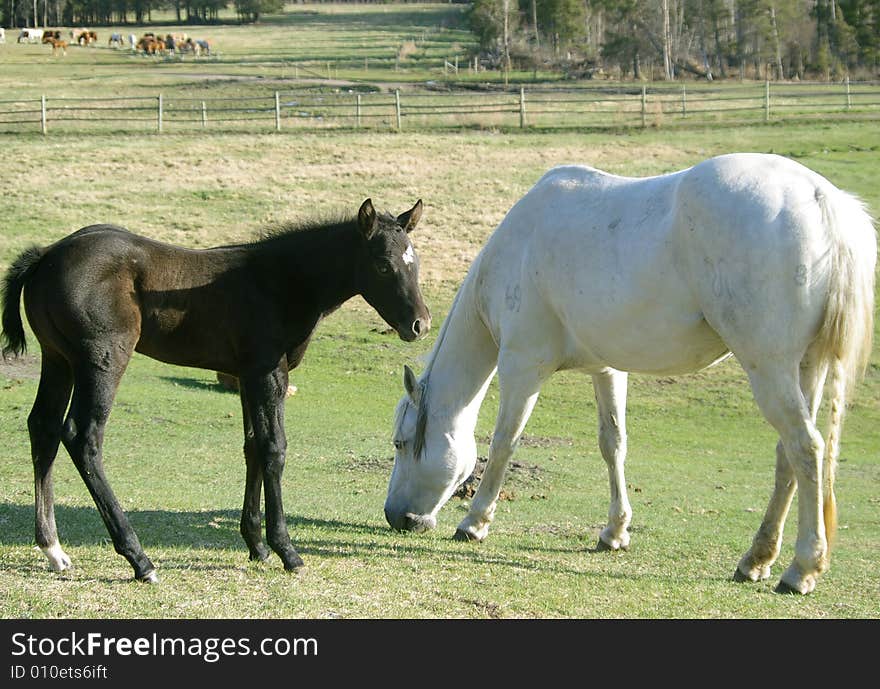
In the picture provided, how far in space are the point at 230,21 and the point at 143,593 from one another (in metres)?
93.0

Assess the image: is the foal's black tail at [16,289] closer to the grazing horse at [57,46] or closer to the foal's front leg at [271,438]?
the foal's front leg at [271,438]

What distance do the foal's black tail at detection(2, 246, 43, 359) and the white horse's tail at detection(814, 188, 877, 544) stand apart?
14.1 ft

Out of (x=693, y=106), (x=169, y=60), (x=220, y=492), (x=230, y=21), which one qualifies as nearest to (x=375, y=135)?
(x=693, y=106)

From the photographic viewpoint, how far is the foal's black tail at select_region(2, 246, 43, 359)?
627 centimetres

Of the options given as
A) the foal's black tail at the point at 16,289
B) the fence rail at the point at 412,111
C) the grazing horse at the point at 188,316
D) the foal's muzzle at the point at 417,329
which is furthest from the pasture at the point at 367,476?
the fence rail at the point at 412,111

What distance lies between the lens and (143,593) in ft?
19.6

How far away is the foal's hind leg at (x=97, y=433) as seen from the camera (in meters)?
6.11

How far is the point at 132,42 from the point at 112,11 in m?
24.0

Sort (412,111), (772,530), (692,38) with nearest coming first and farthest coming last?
(772,530) < (412,111) < (692,38)

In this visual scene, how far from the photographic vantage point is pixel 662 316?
6867 mm

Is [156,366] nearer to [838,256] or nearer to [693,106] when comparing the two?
[838,256]

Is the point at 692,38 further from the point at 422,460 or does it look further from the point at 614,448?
the point at 422,460

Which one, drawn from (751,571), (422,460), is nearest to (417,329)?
(422,460)

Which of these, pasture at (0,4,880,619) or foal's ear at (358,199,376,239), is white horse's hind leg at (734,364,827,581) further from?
foal's ear at (358,199,376,239)
